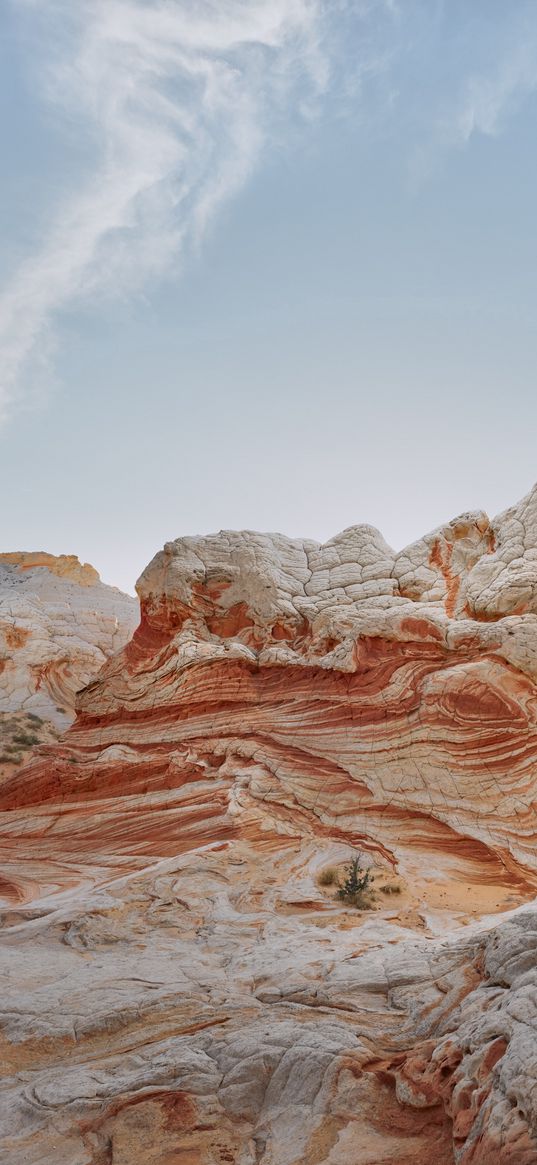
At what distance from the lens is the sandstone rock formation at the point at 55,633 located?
3034cm

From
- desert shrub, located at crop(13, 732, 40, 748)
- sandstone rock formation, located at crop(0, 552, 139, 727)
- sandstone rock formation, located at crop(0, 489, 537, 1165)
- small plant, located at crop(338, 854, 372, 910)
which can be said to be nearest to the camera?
sandstone rock formation, located at crop(0, 489, 537, 1165)

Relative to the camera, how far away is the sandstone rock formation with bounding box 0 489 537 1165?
491 cm

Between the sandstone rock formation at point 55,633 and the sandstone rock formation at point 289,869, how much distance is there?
8.34 m

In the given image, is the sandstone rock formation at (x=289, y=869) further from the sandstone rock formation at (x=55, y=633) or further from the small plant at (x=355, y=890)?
the sandstone rock formation at (x=55, y=633)

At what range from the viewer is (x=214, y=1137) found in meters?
4.90

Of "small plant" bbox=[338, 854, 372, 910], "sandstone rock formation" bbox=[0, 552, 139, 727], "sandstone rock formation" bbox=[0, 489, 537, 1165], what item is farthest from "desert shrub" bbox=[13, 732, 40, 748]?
"small plant" bbox=[338, 854, 372, 910]

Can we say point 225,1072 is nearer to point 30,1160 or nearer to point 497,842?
point 30,1160

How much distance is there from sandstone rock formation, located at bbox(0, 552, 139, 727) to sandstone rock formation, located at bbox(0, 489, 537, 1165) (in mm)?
8344

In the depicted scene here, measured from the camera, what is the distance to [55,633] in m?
33.2

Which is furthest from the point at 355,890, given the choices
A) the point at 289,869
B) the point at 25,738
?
the point at 25,738

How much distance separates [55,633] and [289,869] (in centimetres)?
2216

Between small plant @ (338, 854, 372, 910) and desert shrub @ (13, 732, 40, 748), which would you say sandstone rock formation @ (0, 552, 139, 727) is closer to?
desert shrub @ (13, 732, 40, 748)

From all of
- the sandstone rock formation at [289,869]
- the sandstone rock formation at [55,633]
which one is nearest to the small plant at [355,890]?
the sandstone rock formation at [289,869]

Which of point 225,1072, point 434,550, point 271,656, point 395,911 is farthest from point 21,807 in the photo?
point 225,1072
